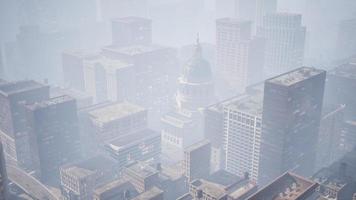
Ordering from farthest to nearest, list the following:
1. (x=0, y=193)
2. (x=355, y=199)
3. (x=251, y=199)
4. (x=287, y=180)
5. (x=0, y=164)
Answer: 1. (x=355, y=199)
2. (x=0, y=164)
3. (x=0, y=193)
4. (x=287, y=180)
5. (x=251, y=199)

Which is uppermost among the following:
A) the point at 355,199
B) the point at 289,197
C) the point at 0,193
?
the point at 289,197

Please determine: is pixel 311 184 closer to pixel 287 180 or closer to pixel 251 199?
pixel 287 180

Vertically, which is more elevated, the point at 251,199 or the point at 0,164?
the point at 251,199

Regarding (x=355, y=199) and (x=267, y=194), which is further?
(x=355, y=199)

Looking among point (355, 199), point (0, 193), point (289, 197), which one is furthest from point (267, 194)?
point (0, 193)

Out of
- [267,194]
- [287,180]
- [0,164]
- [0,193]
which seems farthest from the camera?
[0,164]

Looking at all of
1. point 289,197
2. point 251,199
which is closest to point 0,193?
point 251,199
